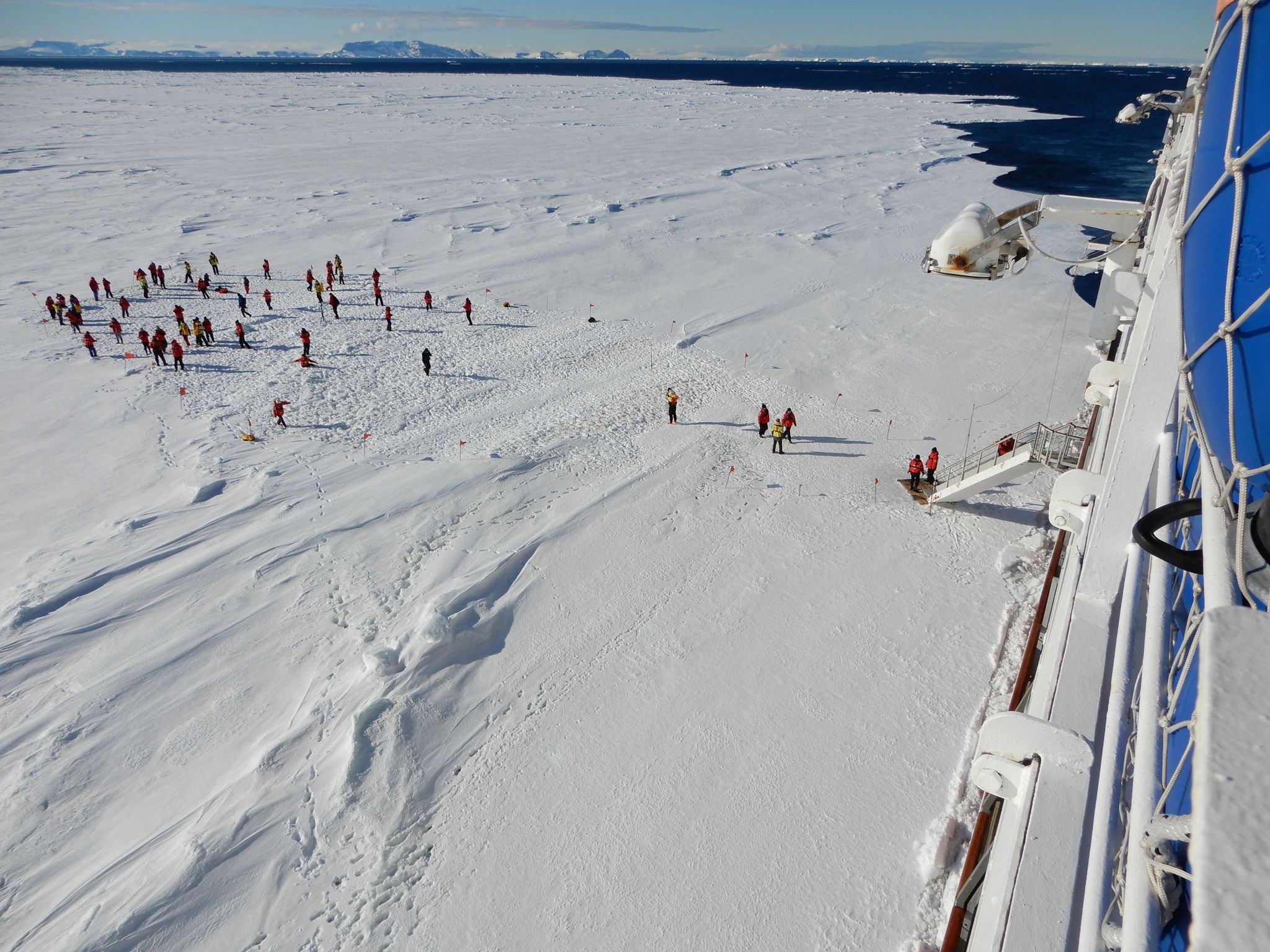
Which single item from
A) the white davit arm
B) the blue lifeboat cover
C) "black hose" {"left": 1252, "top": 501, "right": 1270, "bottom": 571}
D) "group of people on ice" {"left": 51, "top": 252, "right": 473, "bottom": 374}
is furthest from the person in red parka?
"group of people on ice" {"left": 51, "top": 252, "right": 473, "bottom": 374}

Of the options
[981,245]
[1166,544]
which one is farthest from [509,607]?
[981,245]

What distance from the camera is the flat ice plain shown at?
7.93 meters

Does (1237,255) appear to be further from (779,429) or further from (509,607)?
(779,429)

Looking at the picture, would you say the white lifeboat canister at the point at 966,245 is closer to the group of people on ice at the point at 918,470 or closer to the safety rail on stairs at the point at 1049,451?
the safety rail on stairs at the point at 1049,451

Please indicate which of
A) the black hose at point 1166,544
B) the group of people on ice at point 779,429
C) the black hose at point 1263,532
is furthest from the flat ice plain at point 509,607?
the black hose at point 1263,532

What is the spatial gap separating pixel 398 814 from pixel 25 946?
12.1 ft

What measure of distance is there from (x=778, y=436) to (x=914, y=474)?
9.86 feet

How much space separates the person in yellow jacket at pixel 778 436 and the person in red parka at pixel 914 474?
9.11ft

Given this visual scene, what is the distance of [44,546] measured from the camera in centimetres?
1281

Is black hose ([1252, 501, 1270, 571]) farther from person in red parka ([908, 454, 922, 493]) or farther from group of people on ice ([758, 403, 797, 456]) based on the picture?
group of people on ice ([758, 403, 797, 456])

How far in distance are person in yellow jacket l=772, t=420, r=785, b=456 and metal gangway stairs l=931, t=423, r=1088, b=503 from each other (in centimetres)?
341

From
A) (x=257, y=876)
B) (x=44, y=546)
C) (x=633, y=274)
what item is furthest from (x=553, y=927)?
(x=633, y=274)

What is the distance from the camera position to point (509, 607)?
11672 mm

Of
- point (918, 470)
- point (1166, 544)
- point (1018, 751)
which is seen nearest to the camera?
point (1166, 544)
